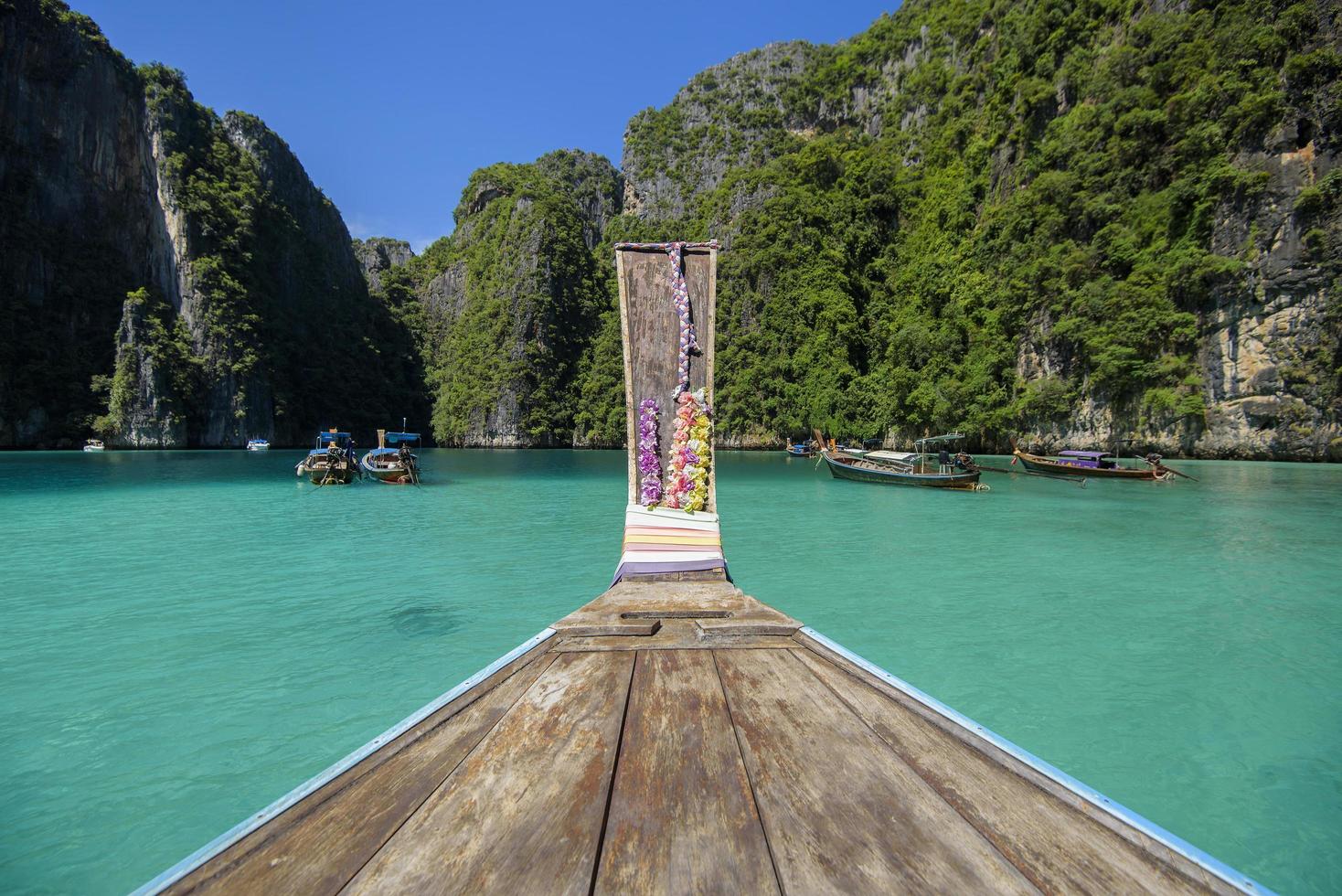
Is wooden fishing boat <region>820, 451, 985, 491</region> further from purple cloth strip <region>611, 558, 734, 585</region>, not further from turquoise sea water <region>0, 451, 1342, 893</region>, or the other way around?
purple cloth strip <region>611, 558, 734, 585</region>

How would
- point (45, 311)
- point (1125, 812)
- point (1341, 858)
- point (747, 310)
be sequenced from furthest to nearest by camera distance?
point (747, 310) < point (45, 311) < point (1341, 858) < point (1125, 812)

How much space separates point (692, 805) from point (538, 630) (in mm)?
6361

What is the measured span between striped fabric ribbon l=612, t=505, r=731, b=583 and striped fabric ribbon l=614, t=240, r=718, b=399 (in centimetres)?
128

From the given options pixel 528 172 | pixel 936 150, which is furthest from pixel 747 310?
pixel 528 172

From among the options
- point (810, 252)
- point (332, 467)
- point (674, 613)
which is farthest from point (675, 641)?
point (810, 252)

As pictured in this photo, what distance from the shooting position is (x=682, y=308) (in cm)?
593

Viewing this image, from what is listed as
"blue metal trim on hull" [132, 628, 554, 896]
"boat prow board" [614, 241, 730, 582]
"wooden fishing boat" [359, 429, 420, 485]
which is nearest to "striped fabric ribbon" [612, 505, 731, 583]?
"boat prow board" [614, 241, 730, 582]

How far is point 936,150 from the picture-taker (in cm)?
6556

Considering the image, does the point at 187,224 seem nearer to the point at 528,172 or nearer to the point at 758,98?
the point at 528,172

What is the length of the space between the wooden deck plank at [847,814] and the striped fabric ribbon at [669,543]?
248 cm

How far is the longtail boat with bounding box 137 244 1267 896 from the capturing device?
136 cm

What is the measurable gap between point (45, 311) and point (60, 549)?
7141cm

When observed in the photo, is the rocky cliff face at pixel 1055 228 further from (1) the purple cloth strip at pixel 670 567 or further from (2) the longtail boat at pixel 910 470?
(1) the purple cloth strip at pixel 670 567

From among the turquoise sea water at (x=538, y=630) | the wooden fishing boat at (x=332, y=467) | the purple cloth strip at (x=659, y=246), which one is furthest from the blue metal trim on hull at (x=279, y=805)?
the wooden fishing boat at (x=332, y=467)
